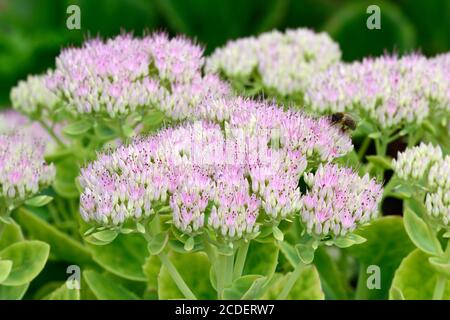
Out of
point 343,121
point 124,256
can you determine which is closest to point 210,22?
point 124,256

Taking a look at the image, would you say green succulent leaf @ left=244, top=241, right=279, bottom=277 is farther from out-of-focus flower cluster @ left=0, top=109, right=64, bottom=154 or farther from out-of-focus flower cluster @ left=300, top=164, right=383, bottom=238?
out-of-focus flower cluster @ left=0, top=109, right=64, bottom=154

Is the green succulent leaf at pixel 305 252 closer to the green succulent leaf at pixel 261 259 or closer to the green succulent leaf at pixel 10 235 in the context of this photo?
the green succulent leaf at pixel 261 259

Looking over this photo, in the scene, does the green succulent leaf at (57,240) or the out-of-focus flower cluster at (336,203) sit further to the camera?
the green succulent leaf at (57,240)

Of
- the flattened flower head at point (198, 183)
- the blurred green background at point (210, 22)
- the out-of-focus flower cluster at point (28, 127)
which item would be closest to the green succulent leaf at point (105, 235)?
the flattened flower head at point (198, 183)

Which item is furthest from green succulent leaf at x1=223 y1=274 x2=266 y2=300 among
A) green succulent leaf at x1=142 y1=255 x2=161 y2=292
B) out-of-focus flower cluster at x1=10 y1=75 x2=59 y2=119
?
out-of-focus flower cluster at x1=10 y1=75 x2=59 y2=119

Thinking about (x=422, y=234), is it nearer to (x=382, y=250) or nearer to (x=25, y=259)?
(x=382, y=250)

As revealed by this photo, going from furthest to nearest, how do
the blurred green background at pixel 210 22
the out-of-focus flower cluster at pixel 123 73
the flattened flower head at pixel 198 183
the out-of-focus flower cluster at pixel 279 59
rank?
the blurred green background at pixel 210 22, the out-of-focus flower cluster at pixel 279 59, the out-of-focus flower cluster at pixel 123 73, the flattened flower head at pixel 198 183
